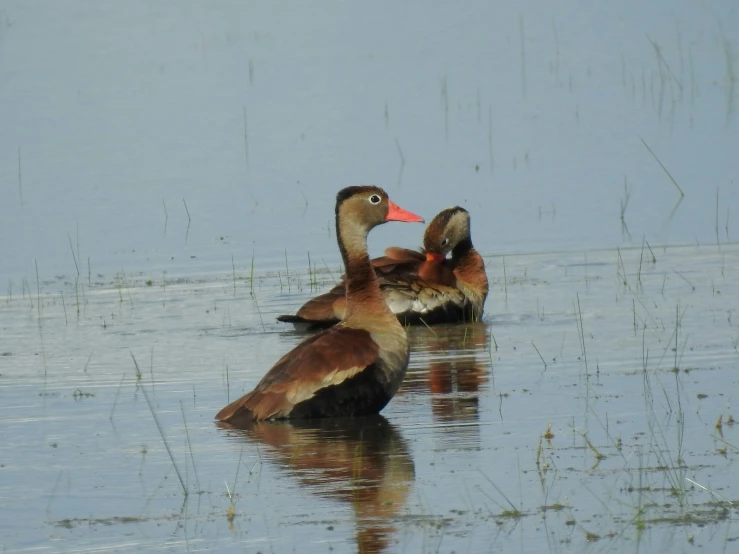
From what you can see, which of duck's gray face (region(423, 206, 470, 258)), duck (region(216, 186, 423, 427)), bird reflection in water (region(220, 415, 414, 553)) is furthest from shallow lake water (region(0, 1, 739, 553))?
duck's gray face (region(423, 206, 470, 258))

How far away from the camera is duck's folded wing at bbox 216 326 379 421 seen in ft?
31.2

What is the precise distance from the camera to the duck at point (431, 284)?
13039mm

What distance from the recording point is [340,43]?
3241cm

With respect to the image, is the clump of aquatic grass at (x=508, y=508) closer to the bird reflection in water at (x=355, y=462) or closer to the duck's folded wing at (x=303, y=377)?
the bird reflection in water at (x=355, y=462)

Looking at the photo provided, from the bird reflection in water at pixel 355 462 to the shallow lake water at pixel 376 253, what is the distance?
0.09ft

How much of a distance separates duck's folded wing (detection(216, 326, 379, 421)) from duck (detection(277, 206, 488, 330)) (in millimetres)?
3218

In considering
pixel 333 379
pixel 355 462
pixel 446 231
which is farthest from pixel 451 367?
pixel 446 231

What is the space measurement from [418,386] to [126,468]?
2.63 m

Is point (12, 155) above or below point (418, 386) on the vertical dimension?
above

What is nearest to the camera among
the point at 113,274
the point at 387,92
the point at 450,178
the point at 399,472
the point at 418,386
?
the point at 399,472

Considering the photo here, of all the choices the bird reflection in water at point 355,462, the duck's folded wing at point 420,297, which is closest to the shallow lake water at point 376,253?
the bird reflection in water at point 355,462

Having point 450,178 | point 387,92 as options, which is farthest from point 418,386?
point 387,92

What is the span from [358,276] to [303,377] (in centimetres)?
101

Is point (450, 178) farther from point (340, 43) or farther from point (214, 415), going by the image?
point (340, 43)
